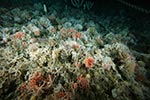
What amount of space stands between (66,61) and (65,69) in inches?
11.4

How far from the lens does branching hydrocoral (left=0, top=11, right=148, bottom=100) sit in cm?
416

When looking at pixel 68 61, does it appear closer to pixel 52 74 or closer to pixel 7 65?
pixel 52 74

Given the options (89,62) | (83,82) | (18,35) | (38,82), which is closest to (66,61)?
(89,62)

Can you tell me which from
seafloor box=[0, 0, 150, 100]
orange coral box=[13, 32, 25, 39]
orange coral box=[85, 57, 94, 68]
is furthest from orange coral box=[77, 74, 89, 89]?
orange coral box=[13, 32, 25, 39]

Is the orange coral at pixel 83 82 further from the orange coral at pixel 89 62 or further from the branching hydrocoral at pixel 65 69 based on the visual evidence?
the orange coral at pixel 89 62

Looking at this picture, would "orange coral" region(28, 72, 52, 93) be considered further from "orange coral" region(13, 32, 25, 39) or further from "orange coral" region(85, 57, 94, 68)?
"orange coral" region(13, 32, 25, 39)

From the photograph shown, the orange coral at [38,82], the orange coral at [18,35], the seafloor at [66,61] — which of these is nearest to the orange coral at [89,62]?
the seafloor at [66,61]

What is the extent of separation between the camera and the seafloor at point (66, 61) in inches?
166

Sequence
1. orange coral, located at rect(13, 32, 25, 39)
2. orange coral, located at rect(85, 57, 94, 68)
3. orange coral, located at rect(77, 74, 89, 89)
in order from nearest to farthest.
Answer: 1. orange coral, located at rect(77, 74, 89, 89)
2. orange coral, located at rect(85, 57, 94, 68)
3. orange coral, located at rect(13, 32, 25, 39)

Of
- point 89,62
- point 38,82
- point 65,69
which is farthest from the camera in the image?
point 89,62

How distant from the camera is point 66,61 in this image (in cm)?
487

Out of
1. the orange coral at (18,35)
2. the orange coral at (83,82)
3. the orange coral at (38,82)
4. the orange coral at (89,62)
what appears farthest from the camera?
the orange coral at (18,35)

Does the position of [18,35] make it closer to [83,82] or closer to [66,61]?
[66,61]

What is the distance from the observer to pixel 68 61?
193 inches
